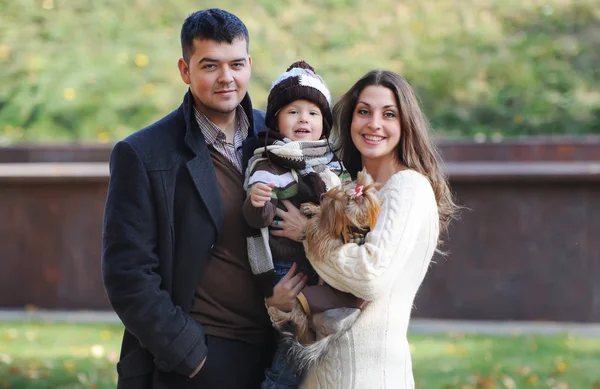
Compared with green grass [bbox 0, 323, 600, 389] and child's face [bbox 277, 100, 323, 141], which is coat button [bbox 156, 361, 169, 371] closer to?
child's face [bbox 277, 100, 323, 141]

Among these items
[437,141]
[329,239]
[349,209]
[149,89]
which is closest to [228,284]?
[329,239]

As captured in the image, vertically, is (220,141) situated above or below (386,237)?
above

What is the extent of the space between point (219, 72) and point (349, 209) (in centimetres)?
72

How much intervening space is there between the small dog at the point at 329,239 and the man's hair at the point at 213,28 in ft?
2.24

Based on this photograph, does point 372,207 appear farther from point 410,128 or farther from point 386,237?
point 410,128

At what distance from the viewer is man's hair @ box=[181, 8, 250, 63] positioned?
3600mm

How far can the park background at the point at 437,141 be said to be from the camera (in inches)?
306

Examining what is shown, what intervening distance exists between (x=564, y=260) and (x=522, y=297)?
1.51ft

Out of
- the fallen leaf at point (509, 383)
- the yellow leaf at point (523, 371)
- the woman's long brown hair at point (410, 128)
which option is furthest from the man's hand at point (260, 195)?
the yellow leaf at point (523, 371)

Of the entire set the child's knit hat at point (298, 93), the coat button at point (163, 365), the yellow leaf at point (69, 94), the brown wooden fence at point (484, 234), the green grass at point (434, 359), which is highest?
→ the child's knit hat at point (298, 93)

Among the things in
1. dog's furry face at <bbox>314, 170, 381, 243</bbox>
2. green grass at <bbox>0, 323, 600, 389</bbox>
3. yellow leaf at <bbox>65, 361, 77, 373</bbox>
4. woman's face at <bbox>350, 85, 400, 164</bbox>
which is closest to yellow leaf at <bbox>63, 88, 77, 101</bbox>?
green grass at <bbox>0, 323, 600, 389</bbox>

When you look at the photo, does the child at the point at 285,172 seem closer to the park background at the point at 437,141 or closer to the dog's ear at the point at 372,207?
the dog's ear at the point at 372,207

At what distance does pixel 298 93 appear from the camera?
3654 millimetres

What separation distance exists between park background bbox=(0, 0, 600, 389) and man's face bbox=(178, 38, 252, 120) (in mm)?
3630
